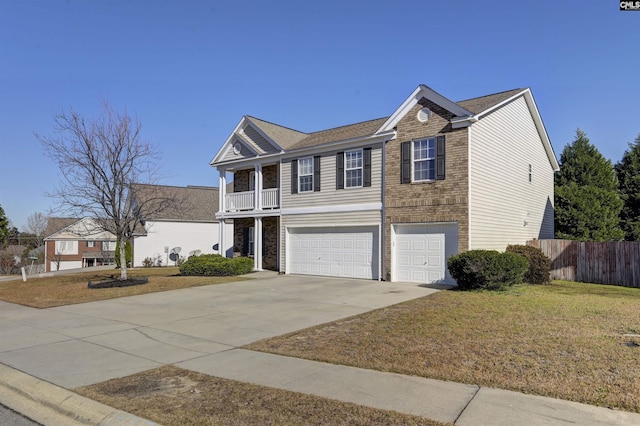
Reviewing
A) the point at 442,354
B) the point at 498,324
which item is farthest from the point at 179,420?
the point at 498,324

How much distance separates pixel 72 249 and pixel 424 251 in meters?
48.8

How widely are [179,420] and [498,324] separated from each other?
21.6ft

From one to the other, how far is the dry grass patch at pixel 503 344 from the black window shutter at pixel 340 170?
28.8 ft

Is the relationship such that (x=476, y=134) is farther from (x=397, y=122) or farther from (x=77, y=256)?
(x=77, y=256)

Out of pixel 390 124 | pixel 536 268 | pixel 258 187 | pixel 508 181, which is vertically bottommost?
pixel 536 268

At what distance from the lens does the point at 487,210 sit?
55.5 ft

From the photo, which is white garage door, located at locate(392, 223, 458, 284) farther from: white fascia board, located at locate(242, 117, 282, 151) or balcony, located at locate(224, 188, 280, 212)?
white fascia board, located at locate(242, 117, 282, 151)

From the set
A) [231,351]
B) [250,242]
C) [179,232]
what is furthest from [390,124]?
[179,232]

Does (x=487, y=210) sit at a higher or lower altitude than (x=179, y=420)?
higher

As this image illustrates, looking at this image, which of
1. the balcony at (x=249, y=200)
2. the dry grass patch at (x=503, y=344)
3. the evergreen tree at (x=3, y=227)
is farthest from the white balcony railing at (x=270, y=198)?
the evergreen tree at (x=3, y=227)

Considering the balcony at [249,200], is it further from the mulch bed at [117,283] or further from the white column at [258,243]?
the mulch bed at [117,283]

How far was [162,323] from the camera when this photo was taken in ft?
34.0

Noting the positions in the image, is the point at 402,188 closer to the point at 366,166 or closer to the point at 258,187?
the point at 366,166

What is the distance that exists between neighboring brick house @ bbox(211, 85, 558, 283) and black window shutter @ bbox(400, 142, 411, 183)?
39 millimetres
